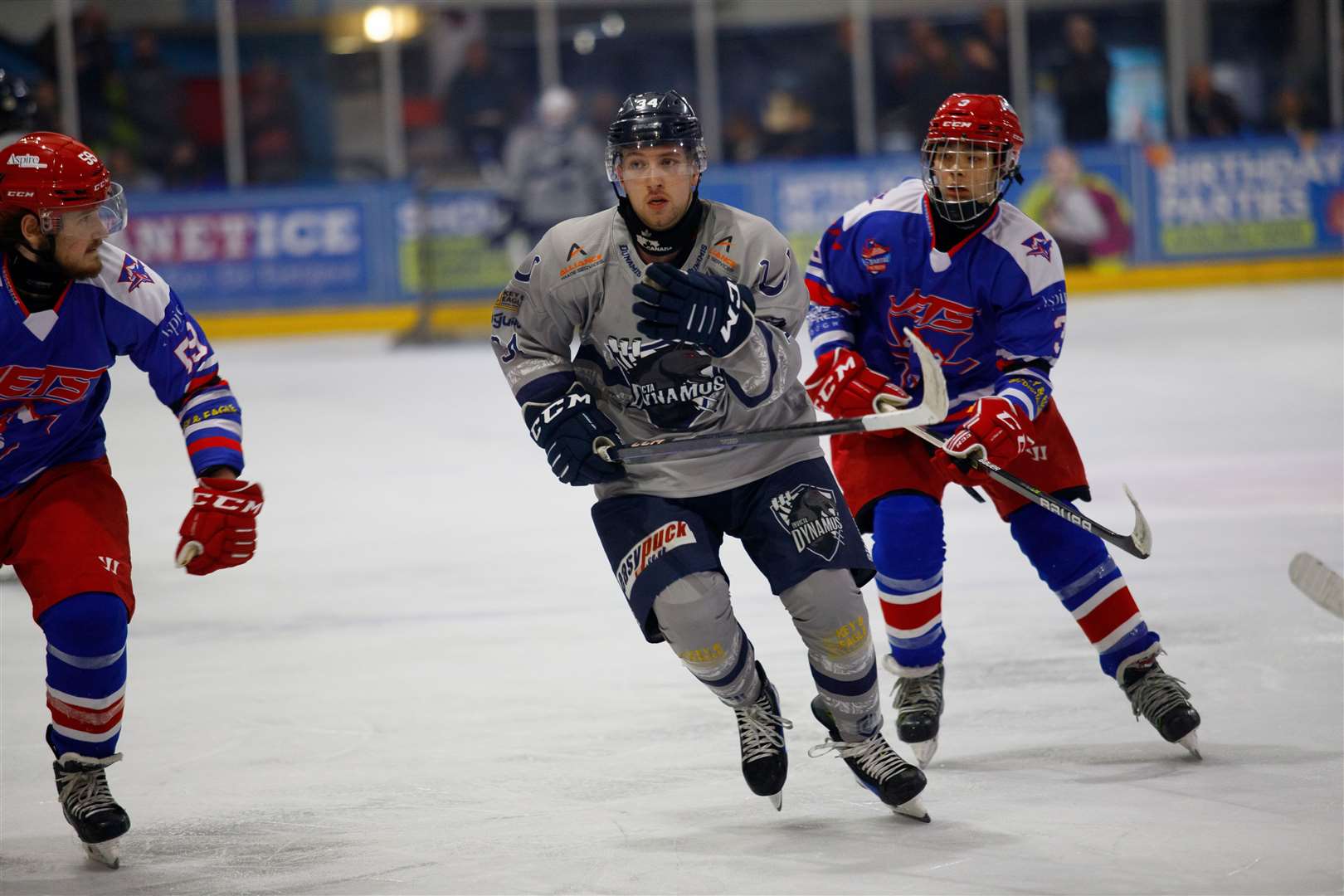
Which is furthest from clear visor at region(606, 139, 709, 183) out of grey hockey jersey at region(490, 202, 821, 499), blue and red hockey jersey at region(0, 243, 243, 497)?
blue and red hockey jersey at region(0, 243, 243, 497)

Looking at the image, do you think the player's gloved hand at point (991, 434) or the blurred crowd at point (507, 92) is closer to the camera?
the player's gloved hand at point (991, 434)

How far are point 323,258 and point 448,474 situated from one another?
264 inches

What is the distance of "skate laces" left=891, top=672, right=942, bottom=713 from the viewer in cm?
349

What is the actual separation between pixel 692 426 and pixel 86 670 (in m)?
1.13

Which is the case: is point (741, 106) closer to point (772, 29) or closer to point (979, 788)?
point (772, 29)

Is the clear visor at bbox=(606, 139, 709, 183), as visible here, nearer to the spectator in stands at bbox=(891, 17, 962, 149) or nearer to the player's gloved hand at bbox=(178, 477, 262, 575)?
the player's gloved hand at bbox=(178, 477, 262, 575)

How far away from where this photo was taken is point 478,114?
45.8 feet

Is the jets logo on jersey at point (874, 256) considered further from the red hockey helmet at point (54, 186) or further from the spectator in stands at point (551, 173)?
the spectator in stands at point (551, 173)

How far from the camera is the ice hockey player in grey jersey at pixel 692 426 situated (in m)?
3.04

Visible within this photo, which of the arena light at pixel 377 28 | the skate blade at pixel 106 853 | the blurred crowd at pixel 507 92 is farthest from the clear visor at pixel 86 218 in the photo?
the arena light at pixel 377 28

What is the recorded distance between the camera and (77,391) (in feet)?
10.2

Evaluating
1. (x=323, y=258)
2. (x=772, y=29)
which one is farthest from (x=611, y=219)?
(x=772, y=29)

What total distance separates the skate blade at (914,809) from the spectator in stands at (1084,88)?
452 inches

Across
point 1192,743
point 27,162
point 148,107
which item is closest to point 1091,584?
point 1192,743
